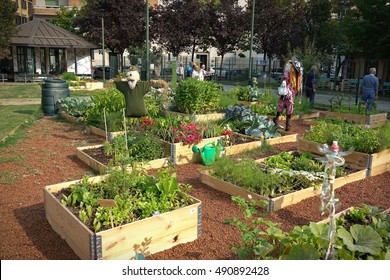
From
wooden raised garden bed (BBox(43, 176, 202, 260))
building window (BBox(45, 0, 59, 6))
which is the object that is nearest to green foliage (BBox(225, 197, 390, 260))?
wooden raised garden bed (BBox(43, 176, 202, 260))

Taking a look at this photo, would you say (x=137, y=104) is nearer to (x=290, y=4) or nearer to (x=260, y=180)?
(x=260, y=180)

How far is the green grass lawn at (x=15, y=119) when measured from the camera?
950 centimetres

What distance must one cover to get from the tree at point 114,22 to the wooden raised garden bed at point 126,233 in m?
28.0

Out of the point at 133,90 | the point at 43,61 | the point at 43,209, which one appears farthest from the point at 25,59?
the point at 43,209

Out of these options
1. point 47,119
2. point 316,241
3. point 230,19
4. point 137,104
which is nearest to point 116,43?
point 230,19

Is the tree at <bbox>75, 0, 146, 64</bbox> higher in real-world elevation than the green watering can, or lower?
higher

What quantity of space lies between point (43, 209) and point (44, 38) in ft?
83.5

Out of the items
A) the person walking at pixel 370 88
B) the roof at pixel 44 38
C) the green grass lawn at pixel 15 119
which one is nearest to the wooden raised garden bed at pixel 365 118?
the person walking at pixel 370 88

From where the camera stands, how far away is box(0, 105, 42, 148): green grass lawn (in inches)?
374

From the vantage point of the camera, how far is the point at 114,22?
104 feet

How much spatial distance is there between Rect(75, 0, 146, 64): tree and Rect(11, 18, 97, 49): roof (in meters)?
2.03

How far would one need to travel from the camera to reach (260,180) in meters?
5.58

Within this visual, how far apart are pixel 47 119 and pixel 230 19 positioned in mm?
25430

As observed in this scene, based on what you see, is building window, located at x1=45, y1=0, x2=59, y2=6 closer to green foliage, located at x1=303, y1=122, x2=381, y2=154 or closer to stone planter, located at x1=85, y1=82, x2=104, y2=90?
stone planter, located at x1=85, y1=82, x2=104, y2=90
